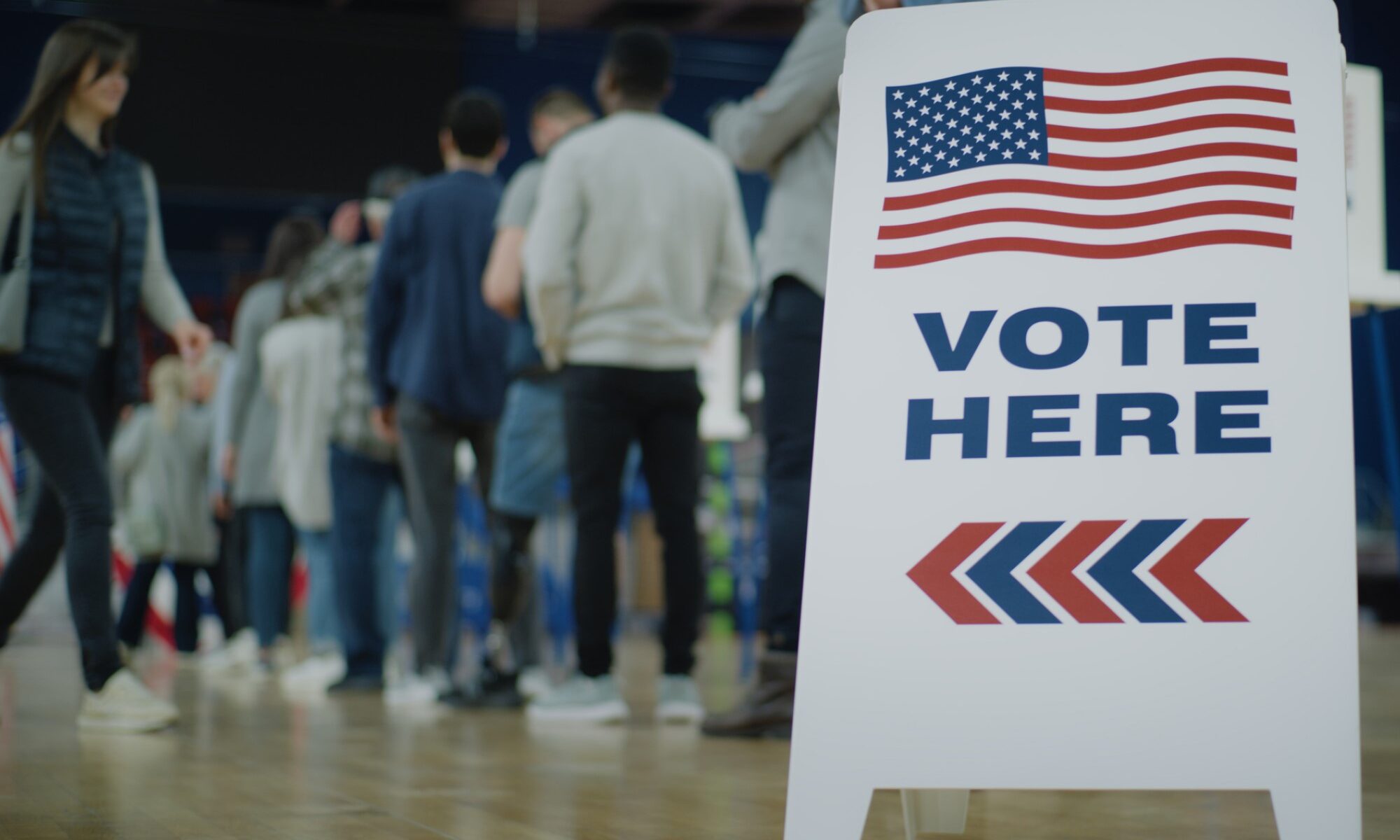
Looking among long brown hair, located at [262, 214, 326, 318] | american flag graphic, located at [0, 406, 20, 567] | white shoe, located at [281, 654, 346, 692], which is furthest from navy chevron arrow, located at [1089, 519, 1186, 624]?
american flag graphic, located at [0, 406, 20, 567]

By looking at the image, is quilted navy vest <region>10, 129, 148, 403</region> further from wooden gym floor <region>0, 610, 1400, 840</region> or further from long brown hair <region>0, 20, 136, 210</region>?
wooden gym floor <region>0, 610, 1400, 840</region>

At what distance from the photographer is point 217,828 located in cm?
172

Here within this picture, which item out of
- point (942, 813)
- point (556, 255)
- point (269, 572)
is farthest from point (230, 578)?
point (942, 813)

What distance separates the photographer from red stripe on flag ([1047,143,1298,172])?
137 cm

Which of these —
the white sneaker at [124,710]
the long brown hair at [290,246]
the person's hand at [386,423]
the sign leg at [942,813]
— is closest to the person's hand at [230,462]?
the long brown hair at [290,246]

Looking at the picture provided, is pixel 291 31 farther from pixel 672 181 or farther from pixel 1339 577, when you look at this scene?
pixel 1339 577

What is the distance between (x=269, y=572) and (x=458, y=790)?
3.15 m

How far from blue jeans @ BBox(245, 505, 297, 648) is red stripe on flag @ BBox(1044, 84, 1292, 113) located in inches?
159

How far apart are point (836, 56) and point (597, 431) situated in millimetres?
865

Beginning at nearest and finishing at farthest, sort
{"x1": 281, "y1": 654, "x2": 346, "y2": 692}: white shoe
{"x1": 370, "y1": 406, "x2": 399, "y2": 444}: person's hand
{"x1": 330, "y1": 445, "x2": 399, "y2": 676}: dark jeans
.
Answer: {"x1": 370, "y1": 406, "x2": 399, "y2": 444}: person's hand < {"x1": 330, "y1": 445, "x2": 399, "y2": 676}: dark jeans < {"x1": 281, "y1": 654, "x2": 346, "y2": 692}: white shoe

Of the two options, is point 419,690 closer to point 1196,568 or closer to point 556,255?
point 556,255

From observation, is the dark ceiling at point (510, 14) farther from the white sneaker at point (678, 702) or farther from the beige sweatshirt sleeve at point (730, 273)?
the white sneaker at point (678, 702)

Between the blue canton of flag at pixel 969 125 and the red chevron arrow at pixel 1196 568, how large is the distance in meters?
0.37

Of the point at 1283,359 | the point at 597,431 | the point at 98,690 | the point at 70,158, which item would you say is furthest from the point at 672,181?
the point at 1283,359
